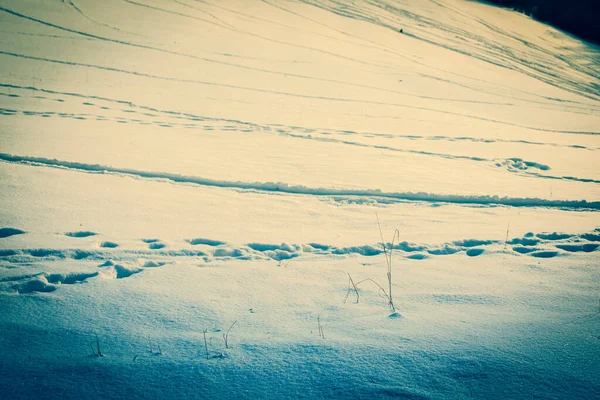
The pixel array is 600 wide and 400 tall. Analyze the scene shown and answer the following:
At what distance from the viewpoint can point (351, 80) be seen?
1179 cm

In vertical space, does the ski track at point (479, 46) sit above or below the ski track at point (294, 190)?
above

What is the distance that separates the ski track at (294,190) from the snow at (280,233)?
0.09ft

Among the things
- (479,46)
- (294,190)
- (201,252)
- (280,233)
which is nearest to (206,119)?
(294,190)

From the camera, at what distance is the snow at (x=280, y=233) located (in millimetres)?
2117

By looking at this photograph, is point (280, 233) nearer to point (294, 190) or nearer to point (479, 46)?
point (294, 190)

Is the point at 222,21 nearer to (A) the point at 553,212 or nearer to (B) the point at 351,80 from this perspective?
(B) the point at 351,80

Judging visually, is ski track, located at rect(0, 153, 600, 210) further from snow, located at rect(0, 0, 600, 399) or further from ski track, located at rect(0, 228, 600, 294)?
ski track, located at rect(0, 228, 600, 294)

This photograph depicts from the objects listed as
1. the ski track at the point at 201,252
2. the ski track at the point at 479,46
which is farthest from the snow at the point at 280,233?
the ski track at the point at 479,46

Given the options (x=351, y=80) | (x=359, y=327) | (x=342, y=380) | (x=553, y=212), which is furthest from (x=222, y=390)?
(x=351, y=80)

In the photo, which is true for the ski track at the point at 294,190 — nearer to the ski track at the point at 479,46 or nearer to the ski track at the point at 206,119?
the ski track at the point at 206,119

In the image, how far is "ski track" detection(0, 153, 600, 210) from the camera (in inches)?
204

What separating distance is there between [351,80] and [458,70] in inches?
183

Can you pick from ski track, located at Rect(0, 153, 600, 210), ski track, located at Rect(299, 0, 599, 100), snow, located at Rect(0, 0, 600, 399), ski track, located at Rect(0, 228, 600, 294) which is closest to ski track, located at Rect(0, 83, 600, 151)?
snow, located at Rect(0, 0, 600, 399)

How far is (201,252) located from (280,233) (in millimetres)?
852
